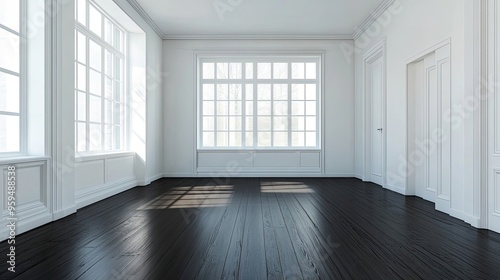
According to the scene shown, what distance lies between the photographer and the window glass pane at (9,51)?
295 centimetres

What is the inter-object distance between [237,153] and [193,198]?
8.87 feet

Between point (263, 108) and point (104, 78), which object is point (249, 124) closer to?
point (263, 108)

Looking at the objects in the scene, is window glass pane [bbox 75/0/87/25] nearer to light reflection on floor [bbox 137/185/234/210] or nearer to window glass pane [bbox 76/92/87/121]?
window glass pane [bbox 76/92/87/121]

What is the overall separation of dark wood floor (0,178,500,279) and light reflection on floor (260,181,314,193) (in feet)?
2.98

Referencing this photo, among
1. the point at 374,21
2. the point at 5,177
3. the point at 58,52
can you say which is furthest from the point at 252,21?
the point at 5,177

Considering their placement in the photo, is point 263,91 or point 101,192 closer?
point 101,192

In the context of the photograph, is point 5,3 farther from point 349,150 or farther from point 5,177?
point 349,150

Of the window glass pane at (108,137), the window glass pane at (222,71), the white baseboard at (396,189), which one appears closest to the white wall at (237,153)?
the window glass pane at (222,71)

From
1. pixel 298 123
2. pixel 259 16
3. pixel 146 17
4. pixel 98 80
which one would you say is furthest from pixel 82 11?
pixel 298 123

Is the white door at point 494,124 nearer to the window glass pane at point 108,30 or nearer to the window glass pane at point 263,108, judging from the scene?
the window glass pane at point 263,108

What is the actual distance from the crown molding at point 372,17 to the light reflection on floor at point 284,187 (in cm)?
348

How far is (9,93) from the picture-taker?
3.04m

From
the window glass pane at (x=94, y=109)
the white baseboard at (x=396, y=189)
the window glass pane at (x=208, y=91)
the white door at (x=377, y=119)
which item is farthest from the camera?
the window glass pane at (x=208, y=91)

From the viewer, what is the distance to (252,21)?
20.9ft
